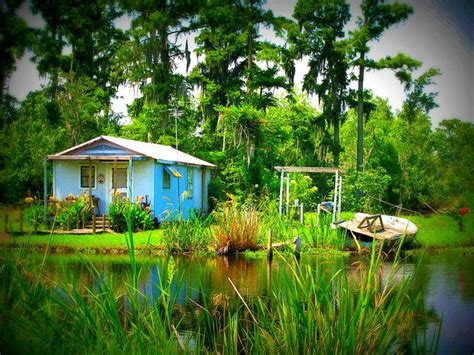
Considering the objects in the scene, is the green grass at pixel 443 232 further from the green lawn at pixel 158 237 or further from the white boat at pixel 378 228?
the white boat at pixel 378 228

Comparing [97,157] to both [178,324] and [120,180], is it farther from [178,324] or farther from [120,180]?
[178,324]

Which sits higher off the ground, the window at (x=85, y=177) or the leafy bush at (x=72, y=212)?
the window at (x=85, y=177)

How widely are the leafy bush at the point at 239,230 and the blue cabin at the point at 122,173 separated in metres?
4.30

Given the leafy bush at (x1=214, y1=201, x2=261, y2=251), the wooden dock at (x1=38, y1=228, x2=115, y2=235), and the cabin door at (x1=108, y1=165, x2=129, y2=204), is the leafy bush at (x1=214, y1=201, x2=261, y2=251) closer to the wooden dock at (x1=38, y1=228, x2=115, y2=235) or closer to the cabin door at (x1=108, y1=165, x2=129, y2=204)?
the wooden dock at (x1=38, y1=228, x2=115, y2=235)

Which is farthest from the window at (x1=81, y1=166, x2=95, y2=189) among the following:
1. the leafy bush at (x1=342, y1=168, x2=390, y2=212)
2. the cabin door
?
the leafy bush at (x1=342, y1=168, x2=390, y2=212)

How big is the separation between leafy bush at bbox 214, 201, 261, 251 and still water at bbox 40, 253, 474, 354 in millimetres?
438

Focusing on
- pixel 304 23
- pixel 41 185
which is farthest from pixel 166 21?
pixel 304 23

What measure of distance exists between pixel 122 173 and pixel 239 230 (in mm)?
6844

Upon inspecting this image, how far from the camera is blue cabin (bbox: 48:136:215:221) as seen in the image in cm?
1750

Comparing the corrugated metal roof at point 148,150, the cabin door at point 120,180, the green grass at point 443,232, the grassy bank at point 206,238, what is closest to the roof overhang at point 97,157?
the corrugated metal roof at point 148,150

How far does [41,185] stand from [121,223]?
17.8 ft

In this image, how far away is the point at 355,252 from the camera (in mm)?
13102

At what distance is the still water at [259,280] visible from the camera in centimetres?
674

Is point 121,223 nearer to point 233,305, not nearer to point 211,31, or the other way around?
point 233,305
